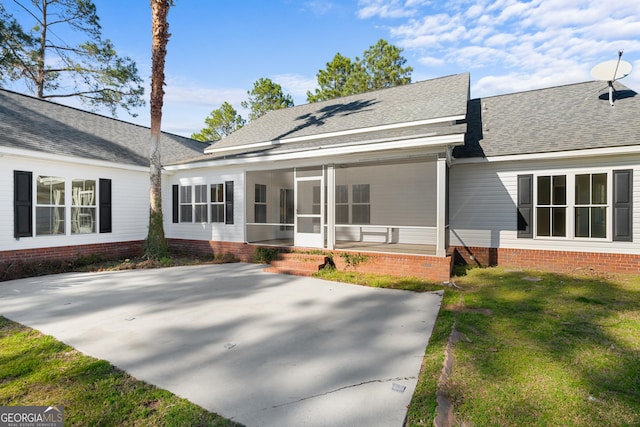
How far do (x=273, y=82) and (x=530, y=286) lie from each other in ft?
101

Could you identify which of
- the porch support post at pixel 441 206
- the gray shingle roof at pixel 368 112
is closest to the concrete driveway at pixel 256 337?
the porch support post at pixel 441 206

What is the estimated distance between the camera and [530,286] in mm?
7039

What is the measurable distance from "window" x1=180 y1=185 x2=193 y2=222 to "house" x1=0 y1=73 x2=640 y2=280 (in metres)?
0.05

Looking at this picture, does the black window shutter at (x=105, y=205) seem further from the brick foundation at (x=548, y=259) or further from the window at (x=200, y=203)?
the brick foundation at (x=548, y=259)

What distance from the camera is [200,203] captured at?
11867 mm

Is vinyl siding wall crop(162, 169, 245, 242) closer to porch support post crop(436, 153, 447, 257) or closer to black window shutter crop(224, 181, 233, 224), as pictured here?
black window shutter crop(224, 181, 233, 224)

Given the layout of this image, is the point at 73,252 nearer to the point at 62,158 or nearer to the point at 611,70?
the point at 62,158

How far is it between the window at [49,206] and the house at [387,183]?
3cm

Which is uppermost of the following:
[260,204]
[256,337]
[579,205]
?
[260,204]

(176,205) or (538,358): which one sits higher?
(176,205)

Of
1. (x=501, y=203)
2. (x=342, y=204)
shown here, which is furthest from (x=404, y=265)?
(x=342, y=204)

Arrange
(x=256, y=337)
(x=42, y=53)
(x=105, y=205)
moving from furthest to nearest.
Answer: (x=42, y=53) → (x=105, y=205) → (x=256, y=337)

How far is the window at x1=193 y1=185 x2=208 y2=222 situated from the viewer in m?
11.8

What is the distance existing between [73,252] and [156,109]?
5.22 meters
